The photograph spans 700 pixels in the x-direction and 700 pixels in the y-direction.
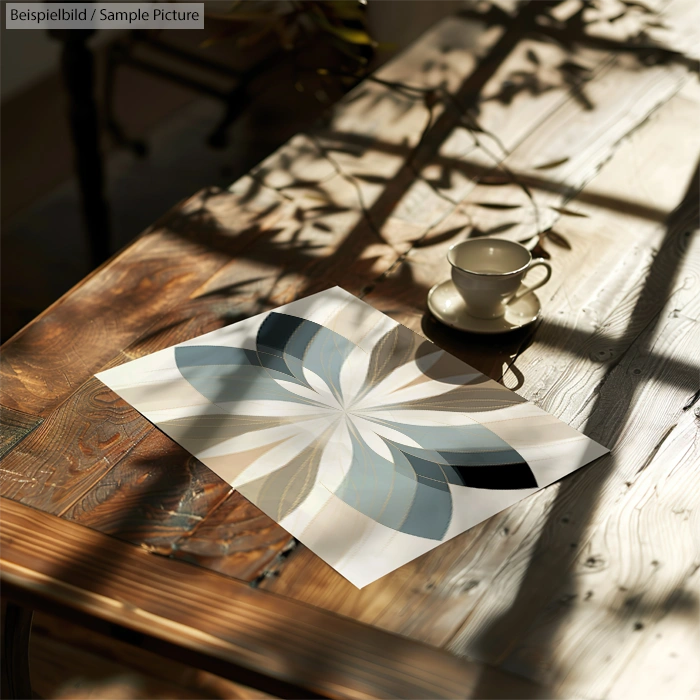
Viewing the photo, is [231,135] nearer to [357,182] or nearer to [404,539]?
[357,182]

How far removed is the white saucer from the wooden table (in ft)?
0.07

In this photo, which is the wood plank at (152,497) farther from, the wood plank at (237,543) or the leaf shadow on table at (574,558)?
the leaf shadow on table at (574,558)

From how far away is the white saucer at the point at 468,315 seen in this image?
110 cm

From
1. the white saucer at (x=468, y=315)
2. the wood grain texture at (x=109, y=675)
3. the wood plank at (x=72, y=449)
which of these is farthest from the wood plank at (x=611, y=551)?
the wood grain texture at (x=109, y=675)

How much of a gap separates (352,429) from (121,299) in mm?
429

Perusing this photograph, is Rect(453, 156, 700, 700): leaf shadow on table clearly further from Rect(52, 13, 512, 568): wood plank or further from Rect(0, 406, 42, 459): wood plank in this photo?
Rect(0, 406, 42, 459): wood plank

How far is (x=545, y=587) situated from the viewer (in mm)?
779

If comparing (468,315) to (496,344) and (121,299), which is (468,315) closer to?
(496,344)

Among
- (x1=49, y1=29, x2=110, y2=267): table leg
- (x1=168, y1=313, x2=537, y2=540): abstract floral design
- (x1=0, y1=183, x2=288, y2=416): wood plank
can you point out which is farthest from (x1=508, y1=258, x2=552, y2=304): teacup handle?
(x1=49, y1=29, x2=110, y2=267): table leg

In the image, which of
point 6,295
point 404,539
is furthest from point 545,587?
point 6,295

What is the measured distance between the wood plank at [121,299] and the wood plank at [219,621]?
236mm

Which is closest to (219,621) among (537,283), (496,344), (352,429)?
(352,429)

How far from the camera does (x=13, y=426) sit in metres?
0.98

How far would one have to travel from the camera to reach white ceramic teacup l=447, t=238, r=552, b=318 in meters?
1.08
